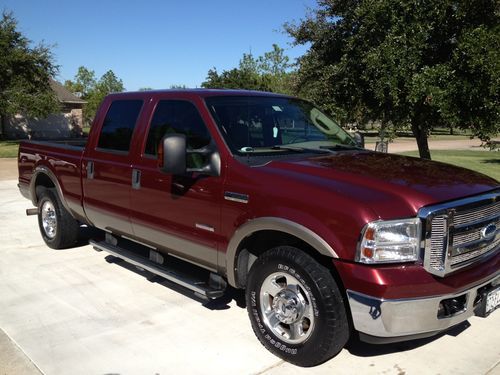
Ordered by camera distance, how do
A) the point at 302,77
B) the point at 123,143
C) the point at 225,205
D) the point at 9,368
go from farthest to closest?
the point at 302,77 < the point at 123,143 < the point at 225,205 < the point at 9,368

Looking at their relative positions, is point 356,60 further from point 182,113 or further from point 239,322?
→ point 239,322

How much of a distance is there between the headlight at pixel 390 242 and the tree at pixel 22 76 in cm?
2645

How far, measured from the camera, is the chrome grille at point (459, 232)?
9.88 ft

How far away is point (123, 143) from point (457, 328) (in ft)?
11.5

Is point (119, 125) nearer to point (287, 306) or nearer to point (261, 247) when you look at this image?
point (261, 247)

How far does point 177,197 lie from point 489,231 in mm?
2417

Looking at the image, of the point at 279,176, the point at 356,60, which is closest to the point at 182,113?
the point at 279,176

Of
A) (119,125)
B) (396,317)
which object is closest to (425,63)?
(119,125)

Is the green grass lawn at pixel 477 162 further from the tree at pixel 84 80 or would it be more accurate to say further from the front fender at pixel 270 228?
the tree at pixel 84 80

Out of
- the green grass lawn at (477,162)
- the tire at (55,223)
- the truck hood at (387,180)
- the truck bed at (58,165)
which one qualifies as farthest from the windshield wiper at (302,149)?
the green grass lawn at (477,162)

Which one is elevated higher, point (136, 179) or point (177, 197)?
point (136, 179)

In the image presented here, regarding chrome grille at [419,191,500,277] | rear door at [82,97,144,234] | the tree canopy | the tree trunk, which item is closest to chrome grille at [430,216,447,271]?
chrome grille at [419,191,500,277]

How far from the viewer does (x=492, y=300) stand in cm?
341

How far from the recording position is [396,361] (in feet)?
11.8
